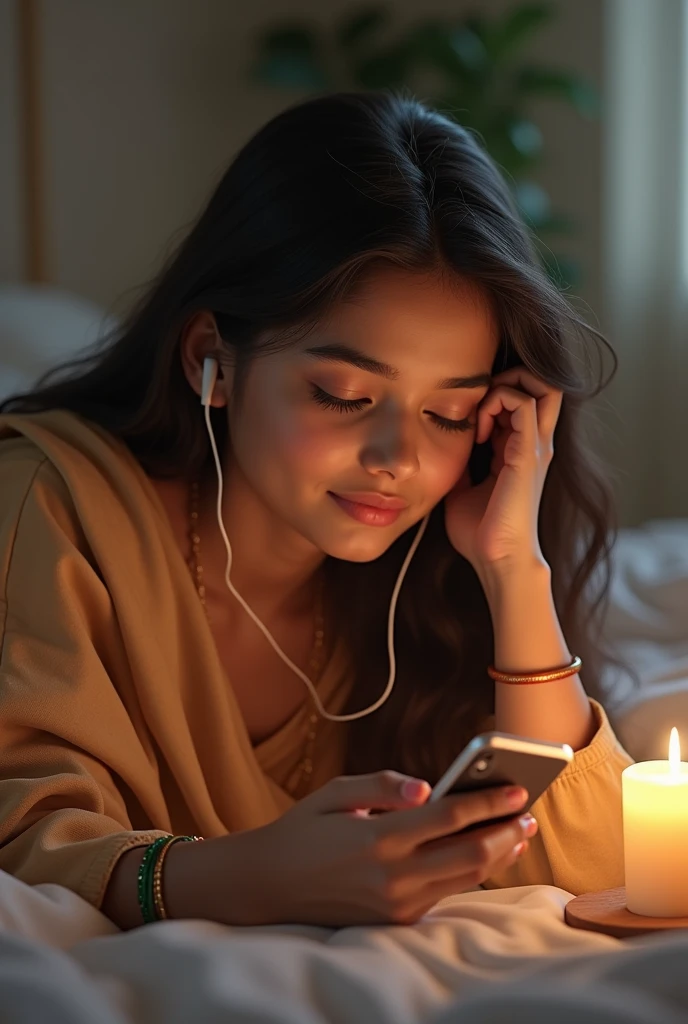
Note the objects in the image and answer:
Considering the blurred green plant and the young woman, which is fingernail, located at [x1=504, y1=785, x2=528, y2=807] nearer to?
the young woman

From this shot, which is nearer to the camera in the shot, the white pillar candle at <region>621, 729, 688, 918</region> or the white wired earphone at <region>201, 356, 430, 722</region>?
the white pillar candle at <region>621, 729, 688, 918</region>

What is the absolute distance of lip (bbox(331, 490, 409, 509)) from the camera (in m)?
1.24

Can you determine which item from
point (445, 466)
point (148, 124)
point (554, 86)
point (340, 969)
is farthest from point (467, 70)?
point (340, 969)

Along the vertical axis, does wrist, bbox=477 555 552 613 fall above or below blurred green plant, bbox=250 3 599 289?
below

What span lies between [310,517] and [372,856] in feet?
1.56

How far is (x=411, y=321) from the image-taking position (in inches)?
47.1

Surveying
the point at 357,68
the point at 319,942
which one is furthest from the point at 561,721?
the point at 357,68

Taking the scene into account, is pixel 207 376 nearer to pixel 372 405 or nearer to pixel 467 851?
pixel 372 405

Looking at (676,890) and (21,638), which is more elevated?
(21,638)

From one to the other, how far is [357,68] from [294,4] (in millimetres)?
319

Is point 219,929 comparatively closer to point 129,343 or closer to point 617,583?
point 129,343

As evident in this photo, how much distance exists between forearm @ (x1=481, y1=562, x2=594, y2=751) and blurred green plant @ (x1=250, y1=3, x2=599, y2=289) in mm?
1860

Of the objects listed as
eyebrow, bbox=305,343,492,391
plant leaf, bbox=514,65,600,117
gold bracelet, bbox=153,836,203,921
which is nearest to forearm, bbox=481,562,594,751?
eyebrow, bbox=305,343,492,391

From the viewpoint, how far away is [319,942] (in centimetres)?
85
